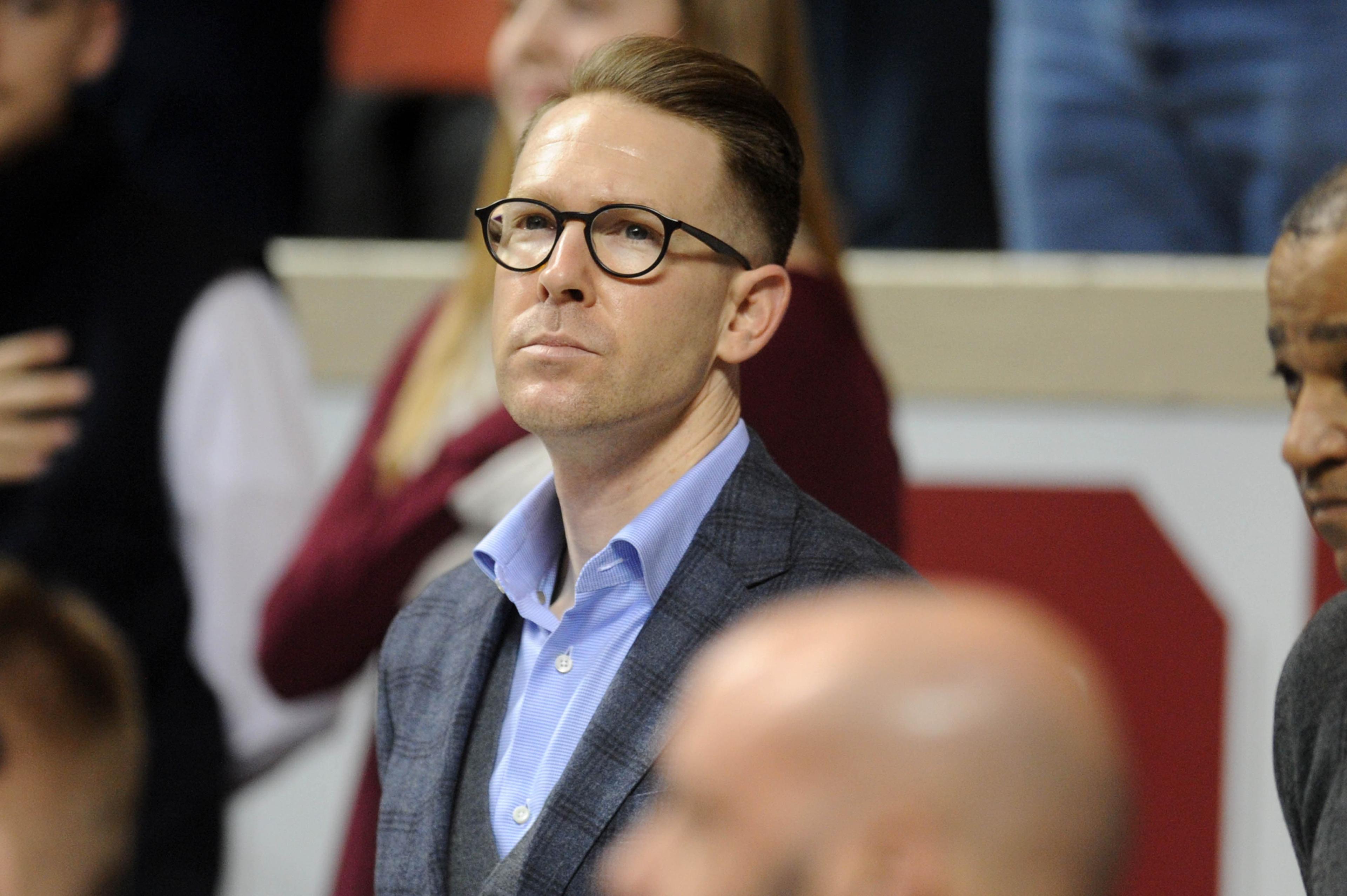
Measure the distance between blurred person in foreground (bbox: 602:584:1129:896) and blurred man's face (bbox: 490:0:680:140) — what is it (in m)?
1.10

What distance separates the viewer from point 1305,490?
1421mm

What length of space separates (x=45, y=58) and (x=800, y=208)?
1.57 m

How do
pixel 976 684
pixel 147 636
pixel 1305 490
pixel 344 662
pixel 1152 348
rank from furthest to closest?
pixel 1152 348, pixel 147 636, pixel 344 662, pixel 1305 490, pixel 976 684

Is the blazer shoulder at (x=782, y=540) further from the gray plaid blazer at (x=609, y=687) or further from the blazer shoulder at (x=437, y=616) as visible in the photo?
the blazer shoulder at (x=437, y=616)

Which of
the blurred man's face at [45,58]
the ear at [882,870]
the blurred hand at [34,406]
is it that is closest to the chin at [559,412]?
the ear at [882,870]

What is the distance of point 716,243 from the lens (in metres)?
Answer: 1.36

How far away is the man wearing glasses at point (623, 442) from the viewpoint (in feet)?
4.36

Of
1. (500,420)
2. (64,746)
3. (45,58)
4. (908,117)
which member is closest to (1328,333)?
(500,420)

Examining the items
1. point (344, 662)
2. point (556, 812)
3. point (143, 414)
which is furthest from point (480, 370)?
point (556, 812)

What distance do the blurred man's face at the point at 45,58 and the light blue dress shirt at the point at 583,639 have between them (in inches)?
65.7

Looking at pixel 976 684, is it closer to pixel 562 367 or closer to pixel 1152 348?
pixel 562 367

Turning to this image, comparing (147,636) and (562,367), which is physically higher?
(562,367)

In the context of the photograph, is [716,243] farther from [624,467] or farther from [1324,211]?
[1324,211]

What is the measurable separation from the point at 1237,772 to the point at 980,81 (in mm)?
1215
